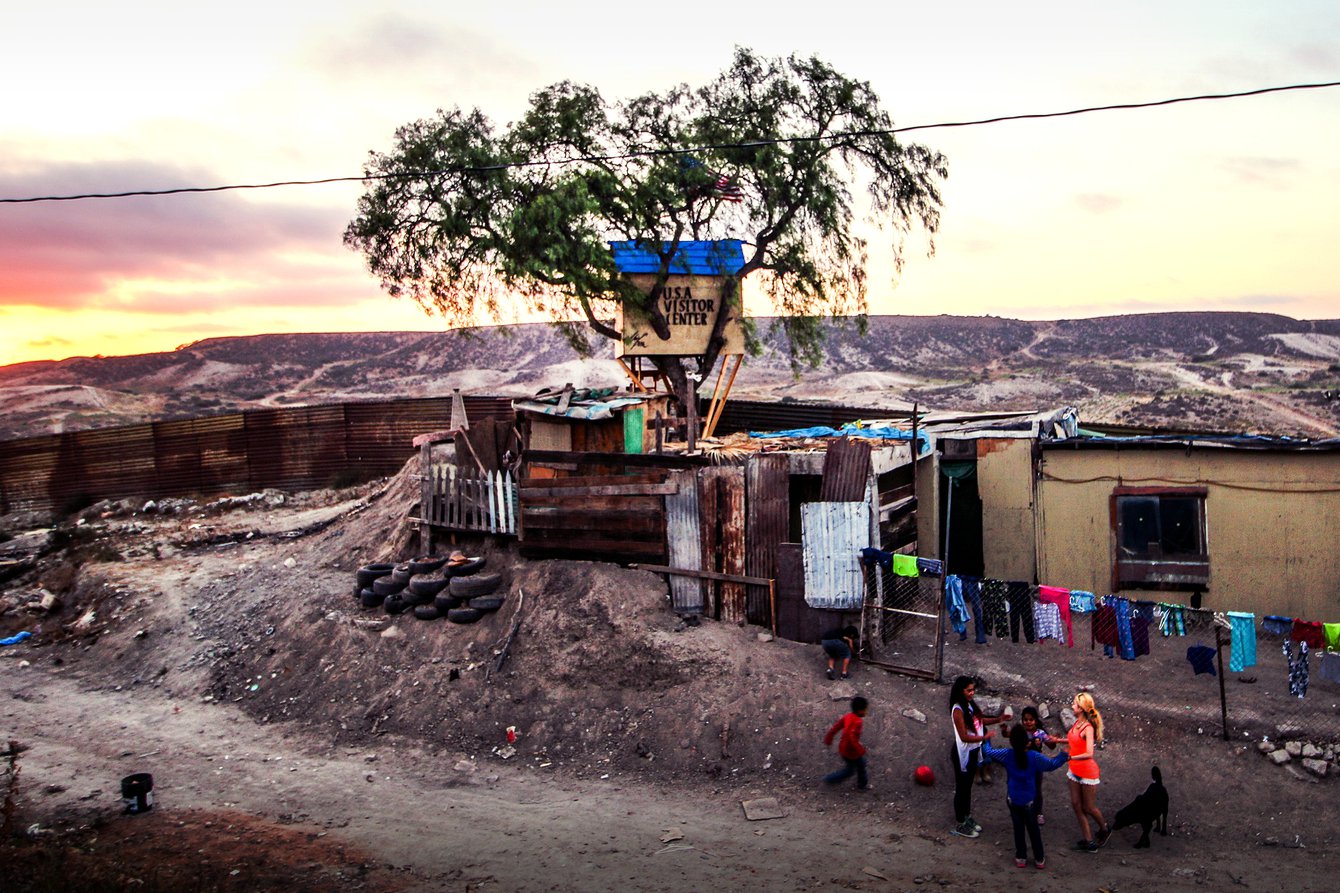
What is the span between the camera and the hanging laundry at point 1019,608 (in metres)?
11.7

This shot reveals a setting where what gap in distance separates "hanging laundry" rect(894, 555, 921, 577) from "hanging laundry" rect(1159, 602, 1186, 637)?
2.90 metres

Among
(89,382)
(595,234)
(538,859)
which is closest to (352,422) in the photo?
(595,234)

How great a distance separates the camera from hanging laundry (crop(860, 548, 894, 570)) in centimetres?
1220

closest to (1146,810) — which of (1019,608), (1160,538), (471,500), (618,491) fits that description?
(1019,608)

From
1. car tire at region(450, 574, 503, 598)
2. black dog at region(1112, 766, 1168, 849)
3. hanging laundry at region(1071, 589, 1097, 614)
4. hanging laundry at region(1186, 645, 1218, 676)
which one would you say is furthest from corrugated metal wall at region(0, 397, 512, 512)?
black dog at region(1112, 766, 1168, 849)

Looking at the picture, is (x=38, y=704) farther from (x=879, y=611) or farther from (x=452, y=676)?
(x=879, y=611)

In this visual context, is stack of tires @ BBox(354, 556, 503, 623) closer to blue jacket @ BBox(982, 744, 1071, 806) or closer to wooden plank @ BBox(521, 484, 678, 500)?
wooden plank @ BBox(521, 484, 678, 500)

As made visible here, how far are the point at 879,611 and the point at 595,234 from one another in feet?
36.4

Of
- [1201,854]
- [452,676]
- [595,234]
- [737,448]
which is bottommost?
[1201,854]

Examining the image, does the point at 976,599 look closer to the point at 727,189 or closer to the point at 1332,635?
the point at 1332,635

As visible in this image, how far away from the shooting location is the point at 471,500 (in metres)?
15.1

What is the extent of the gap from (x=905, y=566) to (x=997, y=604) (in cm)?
136

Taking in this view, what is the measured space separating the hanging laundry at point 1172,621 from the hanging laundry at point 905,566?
9.51 ft

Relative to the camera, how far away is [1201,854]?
8.64 metres
